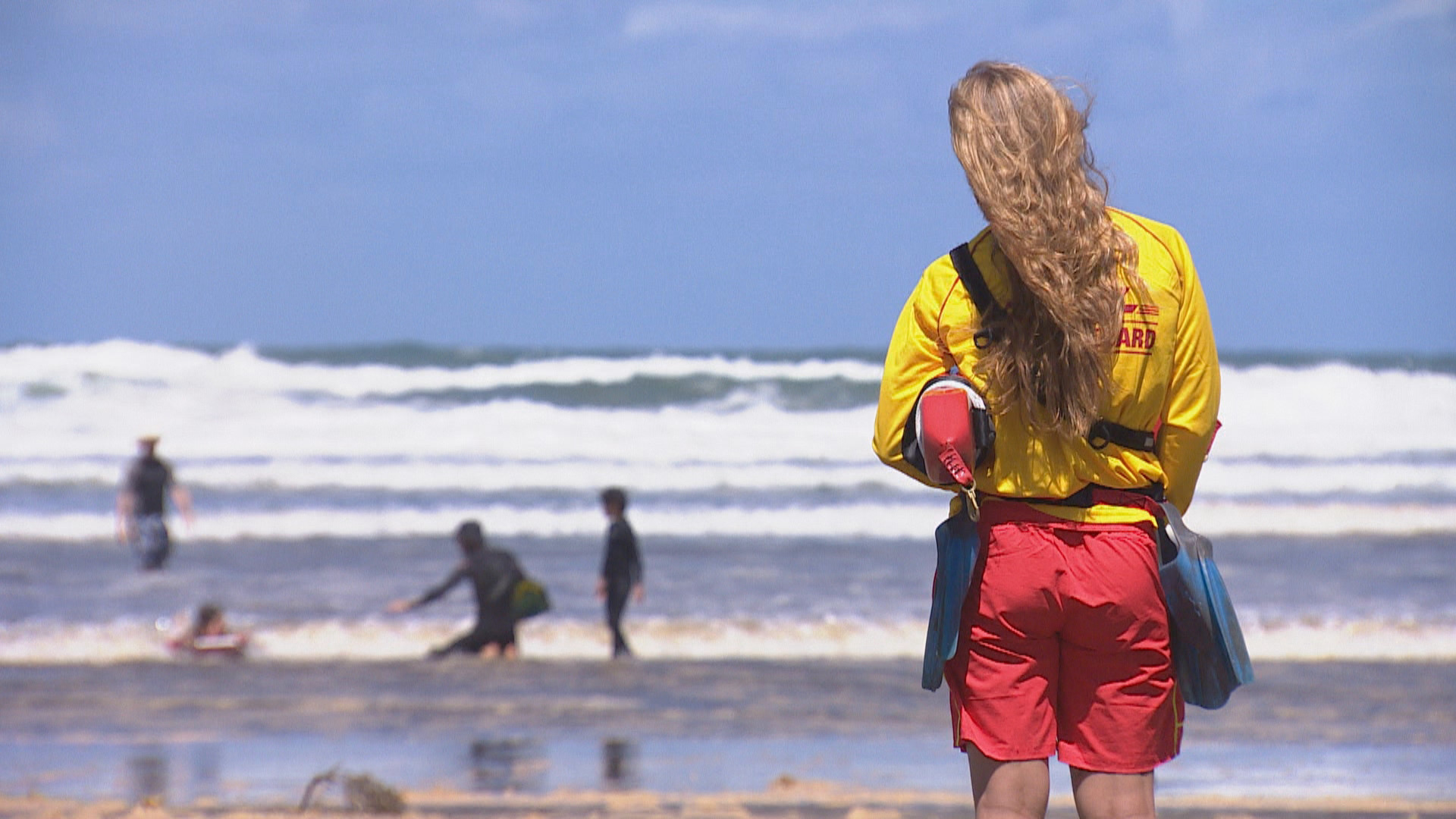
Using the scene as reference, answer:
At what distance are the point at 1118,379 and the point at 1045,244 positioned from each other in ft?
0.84

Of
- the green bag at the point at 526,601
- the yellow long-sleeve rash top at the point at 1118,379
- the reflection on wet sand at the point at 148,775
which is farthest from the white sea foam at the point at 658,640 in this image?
the yellow long-sleeve rash top at the point at 1118,379

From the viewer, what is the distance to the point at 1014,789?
2.52 m

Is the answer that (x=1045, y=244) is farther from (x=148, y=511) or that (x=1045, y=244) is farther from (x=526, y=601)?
(x=148, y=511)

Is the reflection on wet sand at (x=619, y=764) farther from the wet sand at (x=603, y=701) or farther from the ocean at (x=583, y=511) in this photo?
the wet sand at (x=603, y=701)

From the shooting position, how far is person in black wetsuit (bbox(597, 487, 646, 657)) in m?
10.8

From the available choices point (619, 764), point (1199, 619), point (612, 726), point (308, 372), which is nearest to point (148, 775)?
point (619, 764)

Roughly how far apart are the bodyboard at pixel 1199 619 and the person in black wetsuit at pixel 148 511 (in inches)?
554

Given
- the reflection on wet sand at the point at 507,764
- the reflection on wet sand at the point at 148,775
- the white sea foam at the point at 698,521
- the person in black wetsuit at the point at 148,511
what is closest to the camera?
the reflection on wet sand at the point at 148,775

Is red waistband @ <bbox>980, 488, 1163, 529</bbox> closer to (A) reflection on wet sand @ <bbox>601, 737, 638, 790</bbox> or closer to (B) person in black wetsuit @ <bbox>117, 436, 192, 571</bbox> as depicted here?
(A) reflection on wet sand @ <bbox>601, 737, 638, 790</bbox>

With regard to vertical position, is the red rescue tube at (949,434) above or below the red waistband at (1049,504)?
above

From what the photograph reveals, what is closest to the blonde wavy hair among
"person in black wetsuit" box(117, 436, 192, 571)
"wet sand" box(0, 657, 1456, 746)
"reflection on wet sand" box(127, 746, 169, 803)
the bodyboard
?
the bodyboard

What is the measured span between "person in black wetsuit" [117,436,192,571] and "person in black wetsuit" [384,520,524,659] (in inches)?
225

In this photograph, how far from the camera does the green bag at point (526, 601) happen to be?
1059cm

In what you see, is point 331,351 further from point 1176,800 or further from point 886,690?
point 1176,800
